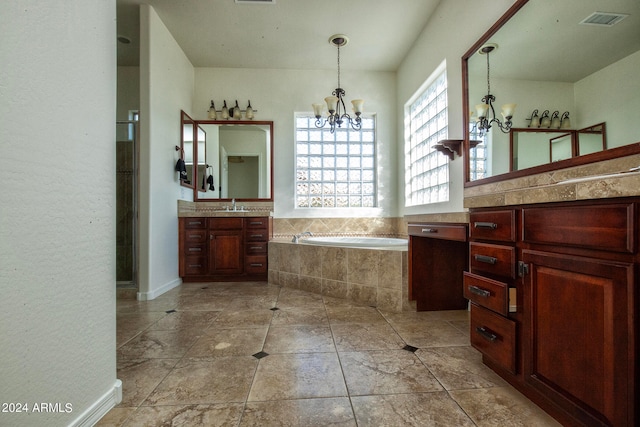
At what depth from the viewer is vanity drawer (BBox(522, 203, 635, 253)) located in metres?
0.77

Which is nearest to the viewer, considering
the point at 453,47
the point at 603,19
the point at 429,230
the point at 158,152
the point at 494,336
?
the point at 603,19

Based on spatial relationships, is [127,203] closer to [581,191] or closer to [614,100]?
[581,191]

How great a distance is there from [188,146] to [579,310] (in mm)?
3860

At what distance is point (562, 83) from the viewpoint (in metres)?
1.30

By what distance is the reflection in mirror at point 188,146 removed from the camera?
346 centimetres

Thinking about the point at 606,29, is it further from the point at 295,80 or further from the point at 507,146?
the point at 295,80

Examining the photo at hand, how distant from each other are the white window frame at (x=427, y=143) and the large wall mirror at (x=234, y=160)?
1.83 metres

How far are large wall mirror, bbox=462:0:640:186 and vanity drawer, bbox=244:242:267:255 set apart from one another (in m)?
2.41

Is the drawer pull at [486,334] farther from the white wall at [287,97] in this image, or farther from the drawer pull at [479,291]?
the white wall at [287,97]

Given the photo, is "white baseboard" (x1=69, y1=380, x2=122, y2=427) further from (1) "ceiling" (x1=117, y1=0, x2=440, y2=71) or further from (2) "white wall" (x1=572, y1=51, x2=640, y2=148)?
(1) "ceiling" (x1=117, y1=0, x2=440, y2=71)

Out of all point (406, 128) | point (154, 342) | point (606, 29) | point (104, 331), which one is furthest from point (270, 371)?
point (406, 128)

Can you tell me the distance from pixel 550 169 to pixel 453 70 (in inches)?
63.7

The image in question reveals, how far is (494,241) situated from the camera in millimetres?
1303

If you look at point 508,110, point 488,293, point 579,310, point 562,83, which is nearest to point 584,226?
point 579,310
